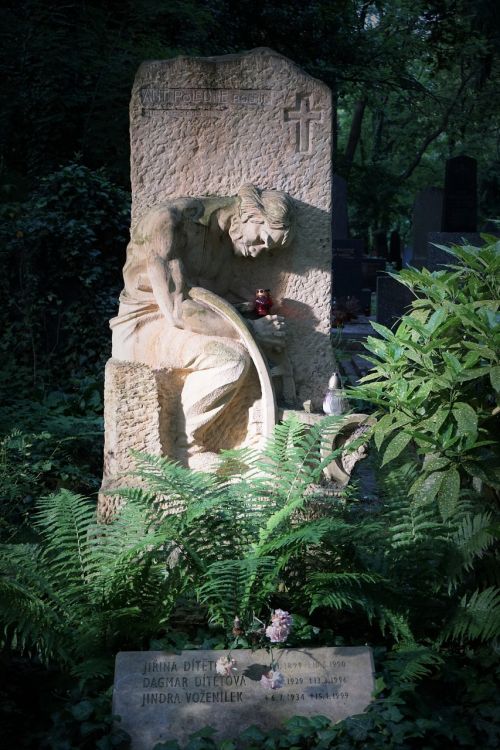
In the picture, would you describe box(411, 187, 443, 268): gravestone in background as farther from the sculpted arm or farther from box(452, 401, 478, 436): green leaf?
box(452, 401, 478, 436): green leaf

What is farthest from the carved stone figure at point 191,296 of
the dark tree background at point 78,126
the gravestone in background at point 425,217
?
the gravestone in background at point 425,217

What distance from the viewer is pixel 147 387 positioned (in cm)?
516

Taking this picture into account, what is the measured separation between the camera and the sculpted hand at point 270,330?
210 inches

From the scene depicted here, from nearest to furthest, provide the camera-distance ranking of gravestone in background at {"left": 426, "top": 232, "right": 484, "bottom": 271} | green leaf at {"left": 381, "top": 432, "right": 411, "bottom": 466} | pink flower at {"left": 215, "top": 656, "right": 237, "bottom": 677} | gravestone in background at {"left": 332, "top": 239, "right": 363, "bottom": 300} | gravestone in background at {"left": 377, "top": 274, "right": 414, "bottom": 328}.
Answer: pink flower at {"left": 215, "top": 656, "right": 237, "bottom": 677}
green leaf at {"left": 381, "top": 432, "right": 411, "bottom": 466}
gravestone in background at {"left": 377, "top": 274, "right": 414, "bottom": 328}
gravestone in background at {"left": 426, "top": 232, "right": 484, "bottom": 271}
gravestone in background at {"left": 332, "top": 239, "right": 363, "bottom": 300}

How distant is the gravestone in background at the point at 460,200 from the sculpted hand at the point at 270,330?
8.70 meters

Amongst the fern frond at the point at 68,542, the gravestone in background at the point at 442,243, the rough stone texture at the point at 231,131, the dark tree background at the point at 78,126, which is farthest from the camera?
the gravestone in background at the point at 442,243

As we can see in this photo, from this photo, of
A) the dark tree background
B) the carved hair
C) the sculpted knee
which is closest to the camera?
the sculpted knee

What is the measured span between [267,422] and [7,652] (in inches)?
69.9

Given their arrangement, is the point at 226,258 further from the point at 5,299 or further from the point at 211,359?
the point at 5,299

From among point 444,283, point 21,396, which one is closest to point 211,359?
point 444,283

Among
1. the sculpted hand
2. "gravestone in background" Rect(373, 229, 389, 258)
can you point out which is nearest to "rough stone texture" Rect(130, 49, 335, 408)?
the sculpted hand

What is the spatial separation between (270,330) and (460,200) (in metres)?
9.02

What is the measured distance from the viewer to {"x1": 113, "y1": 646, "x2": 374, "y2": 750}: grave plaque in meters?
3.74

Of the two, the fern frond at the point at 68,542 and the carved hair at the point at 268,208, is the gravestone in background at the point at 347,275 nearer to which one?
the carved hair at the point at 268,208
